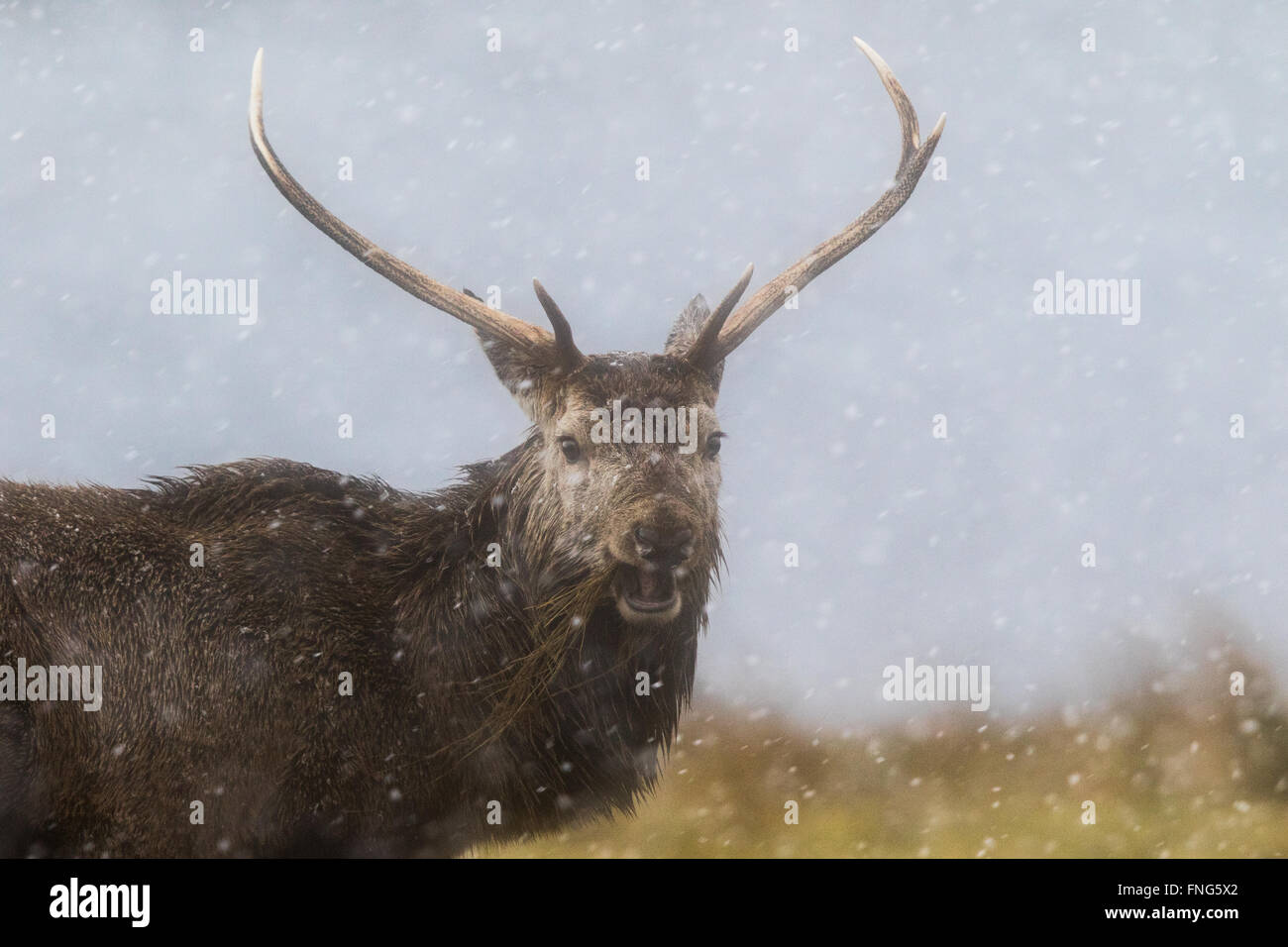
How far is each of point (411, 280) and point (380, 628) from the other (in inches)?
52.8

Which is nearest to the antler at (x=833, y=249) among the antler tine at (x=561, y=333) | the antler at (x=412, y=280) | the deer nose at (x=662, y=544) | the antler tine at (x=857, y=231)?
the antler tine at (x=857, y=231)

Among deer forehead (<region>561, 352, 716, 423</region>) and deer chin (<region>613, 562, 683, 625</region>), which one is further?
deer forehead (<region>561, 352, 716, 423</region>)

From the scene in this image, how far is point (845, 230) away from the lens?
14.1ft

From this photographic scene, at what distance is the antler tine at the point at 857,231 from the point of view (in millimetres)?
4082

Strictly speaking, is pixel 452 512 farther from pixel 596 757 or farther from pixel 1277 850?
pixel 1277 850

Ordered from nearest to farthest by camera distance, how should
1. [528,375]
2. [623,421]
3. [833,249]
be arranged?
1. [623,421]
2. [528,375]
3. [833,249]

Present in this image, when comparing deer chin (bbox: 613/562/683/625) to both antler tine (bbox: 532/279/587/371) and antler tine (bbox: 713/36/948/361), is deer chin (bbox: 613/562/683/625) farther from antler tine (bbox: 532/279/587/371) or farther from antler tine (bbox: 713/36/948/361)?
antler tine (bbox: 713/36/948/361)

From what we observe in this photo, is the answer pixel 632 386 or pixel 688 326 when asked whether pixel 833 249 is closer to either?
pixel 688 326

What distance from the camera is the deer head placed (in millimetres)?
3477

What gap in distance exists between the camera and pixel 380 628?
12.6ft

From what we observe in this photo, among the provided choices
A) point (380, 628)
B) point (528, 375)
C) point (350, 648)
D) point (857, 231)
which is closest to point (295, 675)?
point (350, 648)

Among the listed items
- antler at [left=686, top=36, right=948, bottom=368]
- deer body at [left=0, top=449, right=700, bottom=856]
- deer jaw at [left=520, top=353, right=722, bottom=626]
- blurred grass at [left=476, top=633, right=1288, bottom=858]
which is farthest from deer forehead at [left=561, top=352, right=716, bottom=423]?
blurred grass at [left=476, top=633, right=1288, bottom=858]

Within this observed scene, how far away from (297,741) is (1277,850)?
438cm
